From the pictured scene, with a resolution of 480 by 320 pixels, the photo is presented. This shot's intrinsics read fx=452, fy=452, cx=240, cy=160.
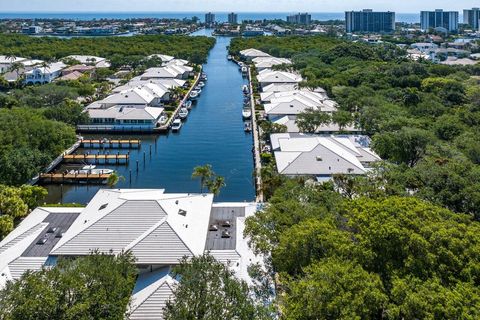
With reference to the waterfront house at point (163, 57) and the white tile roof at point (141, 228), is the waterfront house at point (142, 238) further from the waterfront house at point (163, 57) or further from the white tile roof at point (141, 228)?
the waterfront house at point (163, 57)

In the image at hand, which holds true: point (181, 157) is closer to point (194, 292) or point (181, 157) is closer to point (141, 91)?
point (141, 91)

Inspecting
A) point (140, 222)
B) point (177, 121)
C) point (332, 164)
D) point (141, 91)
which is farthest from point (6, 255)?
point (141, 91)

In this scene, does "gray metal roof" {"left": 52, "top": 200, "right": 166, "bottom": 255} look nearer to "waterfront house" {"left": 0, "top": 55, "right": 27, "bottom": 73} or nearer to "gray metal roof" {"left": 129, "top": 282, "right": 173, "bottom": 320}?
"gray metal roof" {"left": 129, "top": 282, "right": 173, "bottom": 320}

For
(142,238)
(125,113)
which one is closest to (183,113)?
(125,113)

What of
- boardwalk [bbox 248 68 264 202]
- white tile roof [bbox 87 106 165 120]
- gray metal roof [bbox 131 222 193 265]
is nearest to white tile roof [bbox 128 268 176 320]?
gray metal roof [bbox 131 222 193 265]

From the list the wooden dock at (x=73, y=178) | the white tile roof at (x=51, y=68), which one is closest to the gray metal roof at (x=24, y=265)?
the wooden dock at (x=73, y=178)

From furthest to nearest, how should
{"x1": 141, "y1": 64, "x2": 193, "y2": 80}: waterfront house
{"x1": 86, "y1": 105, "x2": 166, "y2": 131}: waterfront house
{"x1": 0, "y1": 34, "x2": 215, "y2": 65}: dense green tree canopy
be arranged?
{"x1": 0, "y1": 34, "x2": 215, "y2": 65}: dense green tree canopy, {"x1": 141, "y1": 64, "x2": 193, "y2": 80}: waterfront house, {"x1": 86, "y1": 105, "x2": 166, "y2": 131}: waterfront house

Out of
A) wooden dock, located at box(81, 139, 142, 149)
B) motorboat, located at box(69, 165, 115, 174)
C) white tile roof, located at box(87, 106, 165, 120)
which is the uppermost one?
white tile roof, located at box(87, 106, 165, 120)
